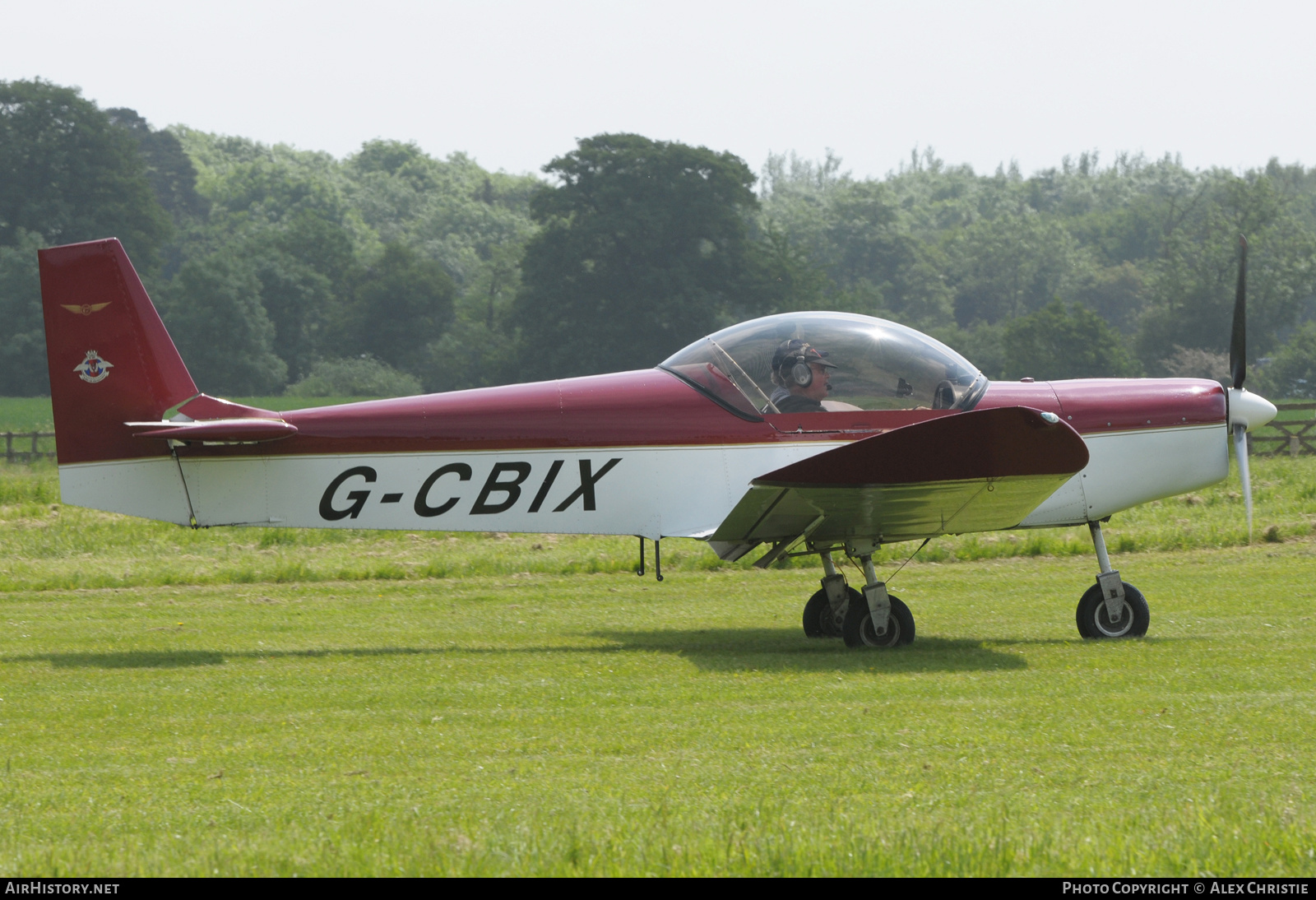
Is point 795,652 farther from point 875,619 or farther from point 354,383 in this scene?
point 354,383

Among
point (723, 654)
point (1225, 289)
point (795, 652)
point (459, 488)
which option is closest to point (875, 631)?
point (795, 652)

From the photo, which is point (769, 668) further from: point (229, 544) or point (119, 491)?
point (229, 544)

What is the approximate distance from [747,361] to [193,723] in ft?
14.0

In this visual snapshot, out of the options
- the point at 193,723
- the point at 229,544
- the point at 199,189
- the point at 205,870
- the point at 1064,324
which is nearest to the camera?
the point at 205,870

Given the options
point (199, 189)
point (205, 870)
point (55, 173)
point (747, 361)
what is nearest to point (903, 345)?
point (747, 361)

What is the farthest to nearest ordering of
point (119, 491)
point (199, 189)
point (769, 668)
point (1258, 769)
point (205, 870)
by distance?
point (199, 189) < point (119, 491) < point (769, 668) < point (1258, 769) < point (205, 870)

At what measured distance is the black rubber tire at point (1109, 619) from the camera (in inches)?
353

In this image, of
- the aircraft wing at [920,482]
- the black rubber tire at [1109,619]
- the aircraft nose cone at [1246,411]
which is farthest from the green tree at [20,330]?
the aircraft nose cone at [1246,411]

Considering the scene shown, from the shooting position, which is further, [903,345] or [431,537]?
[431,537]

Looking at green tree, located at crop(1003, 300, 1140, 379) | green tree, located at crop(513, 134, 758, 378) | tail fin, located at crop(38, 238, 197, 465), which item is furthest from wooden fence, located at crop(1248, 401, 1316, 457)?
green tree, located at crop(1003, 300, 1140, 379)

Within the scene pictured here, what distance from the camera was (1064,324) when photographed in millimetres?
63812

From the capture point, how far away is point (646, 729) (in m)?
6.27

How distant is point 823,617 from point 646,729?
363 centimetres

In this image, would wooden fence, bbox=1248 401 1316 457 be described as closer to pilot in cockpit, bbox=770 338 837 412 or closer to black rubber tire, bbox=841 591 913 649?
black rubber tire, bbox=841 591 913 649
